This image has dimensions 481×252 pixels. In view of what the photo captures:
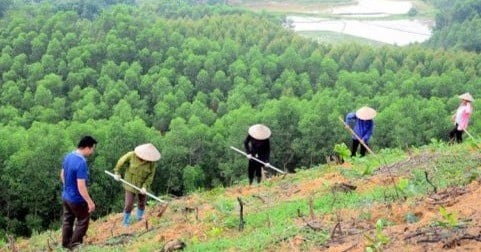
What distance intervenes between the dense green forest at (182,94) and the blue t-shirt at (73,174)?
2055cm

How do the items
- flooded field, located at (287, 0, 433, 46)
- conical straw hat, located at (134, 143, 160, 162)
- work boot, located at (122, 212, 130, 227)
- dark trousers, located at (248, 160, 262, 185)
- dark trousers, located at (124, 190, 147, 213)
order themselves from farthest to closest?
flooded field, located at (287, 0, 433, 46)
dark trousers, located at (248, 160, 262, 185)
work boot, located at (122, 212, 130, 227)
dark trousers, located at (124, 190, 147, 213)
conical straw hat, located at (134, 143, 160, 162)

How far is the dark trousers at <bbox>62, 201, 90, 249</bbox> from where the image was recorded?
8.88 m

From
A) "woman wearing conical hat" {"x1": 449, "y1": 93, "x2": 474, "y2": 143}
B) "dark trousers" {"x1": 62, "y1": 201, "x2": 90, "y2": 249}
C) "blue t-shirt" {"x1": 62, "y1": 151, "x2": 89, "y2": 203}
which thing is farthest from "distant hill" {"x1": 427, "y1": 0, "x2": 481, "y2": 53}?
"blue t-shirt" {"x1": 62, "y1": 151, "x2": 89, "y2": 203}

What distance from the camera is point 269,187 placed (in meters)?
12.4

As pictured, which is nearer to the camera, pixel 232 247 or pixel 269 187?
pixel 232 247

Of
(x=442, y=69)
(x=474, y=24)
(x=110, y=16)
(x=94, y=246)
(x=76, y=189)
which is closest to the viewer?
(x=76, y=189)

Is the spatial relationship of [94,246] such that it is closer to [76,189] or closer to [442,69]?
[76,189]

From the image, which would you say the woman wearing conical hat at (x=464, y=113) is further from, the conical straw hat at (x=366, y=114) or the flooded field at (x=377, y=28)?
the flooded field at (x=377, y=28)

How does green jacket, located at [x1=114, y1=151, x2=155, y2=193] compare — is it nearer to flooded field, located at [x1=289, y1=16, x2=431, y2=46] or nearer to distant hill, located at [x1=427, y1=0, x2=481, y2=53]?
distant hill, located at [x1=427, y1=0, x2=481, y2=53]

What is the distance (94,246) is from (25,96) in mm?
39564

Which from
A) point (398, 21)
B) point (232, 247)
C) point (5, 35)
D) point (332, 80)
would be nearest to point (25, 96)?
point (5, 35)

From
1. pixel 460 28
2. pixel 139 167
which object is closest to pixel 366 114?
pixel 139 167

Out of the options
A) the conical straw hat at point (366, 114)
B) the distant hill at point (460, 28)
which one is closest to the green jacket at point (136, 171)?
the conical straw hat at point (366, 114)

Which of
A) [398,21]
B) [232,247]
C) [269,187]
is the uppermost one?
[232,247]
